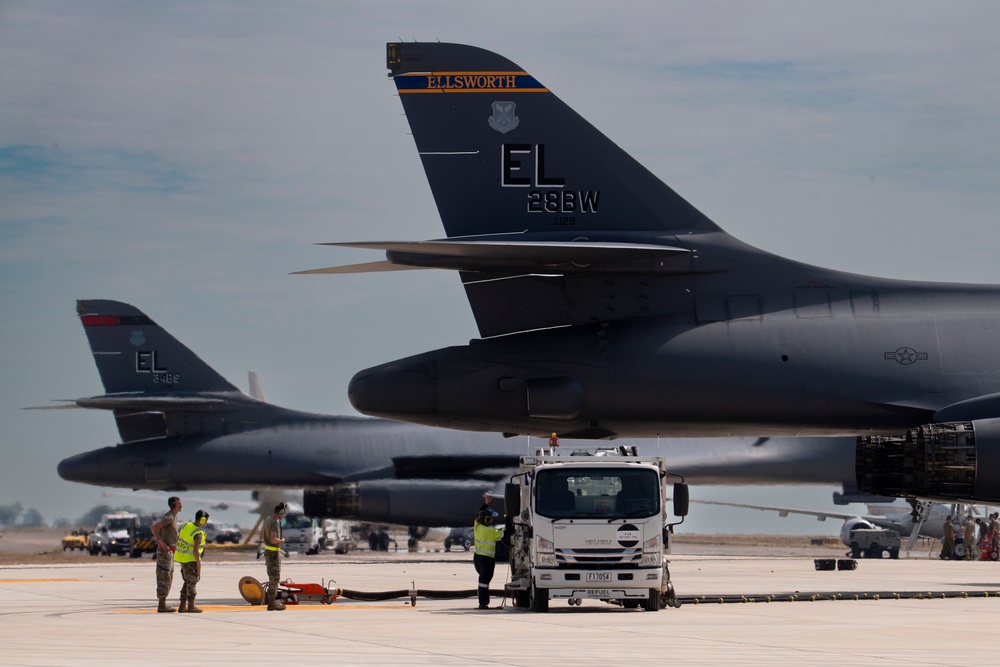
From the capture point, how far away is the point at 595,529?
18.9m

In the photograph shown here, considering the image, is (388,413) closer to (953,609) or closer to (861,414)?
(861,414)

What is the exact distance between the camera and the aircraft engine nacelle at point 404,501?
43.2 meters

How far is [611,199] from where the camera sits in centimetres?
2180

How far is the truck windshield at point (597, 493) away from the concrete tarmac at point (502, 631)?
4.75 ft

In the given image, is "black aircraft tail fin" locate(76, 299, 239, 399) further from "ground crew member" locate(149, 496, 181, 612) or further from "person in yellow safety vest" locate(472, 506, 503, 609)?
"person in yellow safety vest" locate(472, 506, 503, 609)

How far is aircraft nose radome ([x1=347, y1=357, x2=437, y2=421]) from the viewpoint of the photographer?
2114 centimetres

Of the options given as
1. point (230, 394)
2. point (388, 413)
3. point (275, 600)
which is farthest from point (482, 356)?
point (230, 394)

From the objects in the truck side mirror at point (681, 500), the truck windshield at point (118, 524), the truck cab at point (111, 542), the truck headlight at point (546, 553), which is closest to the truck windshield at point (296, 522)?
the truck cab at point (111, 542)

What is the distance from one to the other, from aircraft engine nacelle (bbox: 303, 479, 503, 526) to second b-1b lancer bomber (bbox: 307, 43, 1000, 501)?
71.1ft

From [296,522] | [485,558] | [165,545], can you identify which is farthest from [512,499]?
[296,522]

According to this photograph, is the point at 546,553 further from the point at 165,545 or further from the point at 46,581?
the point at 46,581

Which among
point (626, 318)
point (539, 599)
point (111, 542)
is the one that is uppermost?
point (626, 318)

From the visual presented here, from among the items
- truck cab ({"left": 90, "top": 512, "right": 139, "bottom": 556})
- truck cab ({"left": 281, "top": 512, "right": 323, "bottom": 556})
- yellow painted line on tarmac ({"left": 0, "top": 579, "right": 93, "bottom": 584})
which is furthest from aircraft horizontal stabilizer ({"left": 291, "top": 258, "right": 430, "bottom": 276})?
truck cab ({"left": 90, "top": 512, "right": 139, "bottom": 556})

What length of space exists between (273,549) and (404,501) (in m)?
23.5
